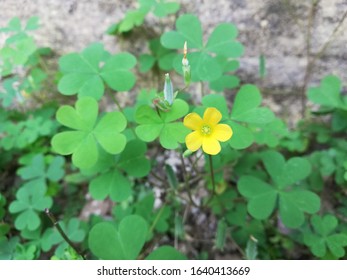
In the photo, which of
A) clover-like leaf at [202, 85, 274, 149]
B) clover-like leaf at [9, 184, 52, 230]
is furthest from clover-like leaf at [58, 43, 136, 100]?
clover-like leaf at [9, 184, 52, 230]

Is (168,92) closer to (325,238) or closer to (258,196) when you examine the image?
(258,196)

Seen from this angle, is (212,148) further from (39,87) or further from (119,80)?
(39,87)

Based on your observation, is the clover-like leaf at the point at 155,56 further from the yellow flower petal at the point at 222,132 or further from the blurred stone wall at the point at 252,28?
the yellow flower petal at the point at 222,132

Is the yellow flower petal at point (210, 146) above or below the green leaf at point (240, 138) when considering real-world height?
above

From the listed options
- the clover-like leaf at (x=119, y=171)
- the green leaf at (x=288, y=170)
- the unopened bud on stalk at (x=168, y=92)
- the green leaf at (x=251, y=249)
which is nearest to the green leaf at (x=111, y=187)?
the clover-like leaf at (x=119, y=171)

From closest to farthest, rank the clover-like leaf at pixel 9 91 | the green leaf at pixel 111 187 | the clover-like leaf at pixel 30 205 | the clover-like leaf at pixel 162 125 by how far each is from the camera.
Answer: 1. the clover-like leaf at pixel 162 125
2. the green leaf at pixel 111 187
3. the clover-like leaf at pixel 30 205
4. the clover-like leaf at pixel 9 91

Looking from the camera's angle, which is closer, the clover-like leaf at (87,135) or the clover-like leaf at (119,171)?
the clover-like leaf at (87,135)

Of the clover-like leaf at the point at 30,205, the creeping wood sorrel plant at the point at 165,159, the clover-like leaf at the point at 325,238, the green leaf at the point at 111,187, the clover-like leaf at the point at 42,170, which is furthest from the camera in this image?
the clover-like leaf at the point at 42,170
